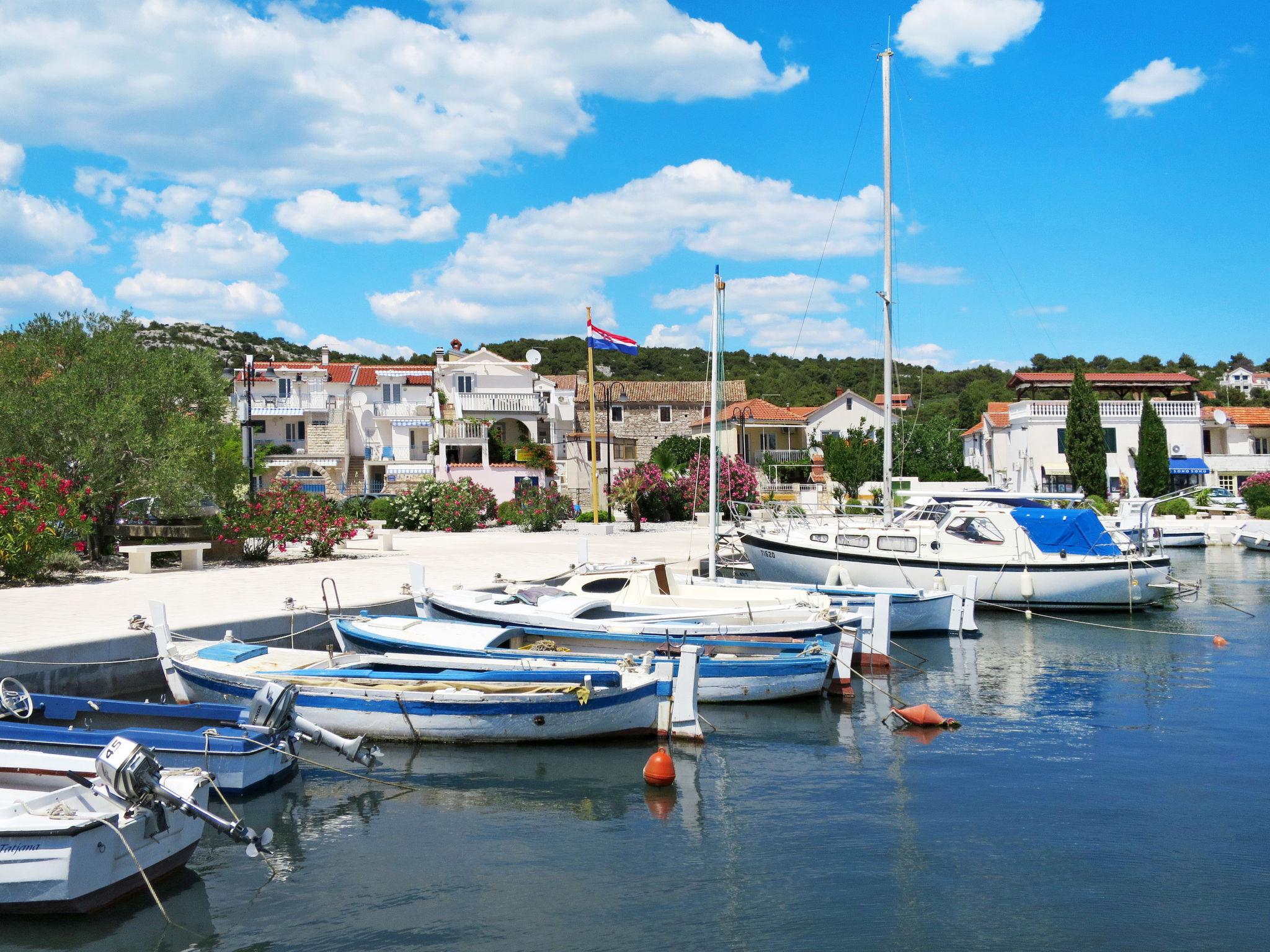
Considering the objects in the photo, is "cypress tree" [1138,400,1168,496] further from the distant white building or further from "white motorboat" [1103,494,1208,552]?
the distant white building

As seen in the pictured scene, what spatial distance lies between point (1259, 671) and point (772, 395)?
84.4 metres

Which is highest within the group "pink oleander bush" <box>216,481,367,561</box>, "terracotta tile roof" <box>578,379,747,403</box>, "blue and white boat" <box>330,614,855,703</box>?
Answer: "terracotta tile roof" <box>578,379,747,403</box>

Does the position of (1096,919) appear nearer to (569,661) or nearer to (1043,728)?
(1043,728)

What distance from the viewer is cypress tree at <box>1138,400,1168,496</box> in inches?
2223

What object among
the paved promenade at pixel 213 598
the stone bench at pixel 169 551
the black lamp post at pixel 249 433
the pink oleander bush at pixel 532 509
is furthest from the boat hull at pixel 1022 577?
the pink oleander bush at pixel 532 509

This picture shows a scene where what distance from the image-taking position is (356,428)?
69.9 metres

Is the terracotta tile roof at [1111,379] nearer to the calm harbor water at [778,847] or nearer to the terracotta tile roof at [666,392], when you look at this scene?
the terracotta tile roof at [666,392]

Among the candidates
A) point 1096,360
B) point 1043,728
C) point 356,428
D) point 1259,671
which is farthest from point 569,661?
point 1096,360

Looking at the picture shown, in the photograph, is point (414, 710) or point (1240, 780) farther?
point (414, 710)

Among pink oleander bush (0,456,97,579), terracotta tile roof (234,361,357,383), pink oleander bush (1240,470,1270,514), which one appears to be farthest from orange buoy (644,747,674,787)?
terracotta tile roof (234,361,357,383)

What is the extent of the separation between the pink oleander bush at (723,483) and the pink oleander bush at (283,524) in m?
17.2

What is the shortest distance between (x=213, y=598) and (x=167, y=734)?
10.6 meters

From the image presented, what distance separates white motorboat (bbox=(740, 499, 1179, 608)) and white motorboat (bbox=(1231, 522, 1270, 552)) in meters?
22.5

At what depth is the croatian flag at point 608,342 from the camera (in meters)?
37.9
